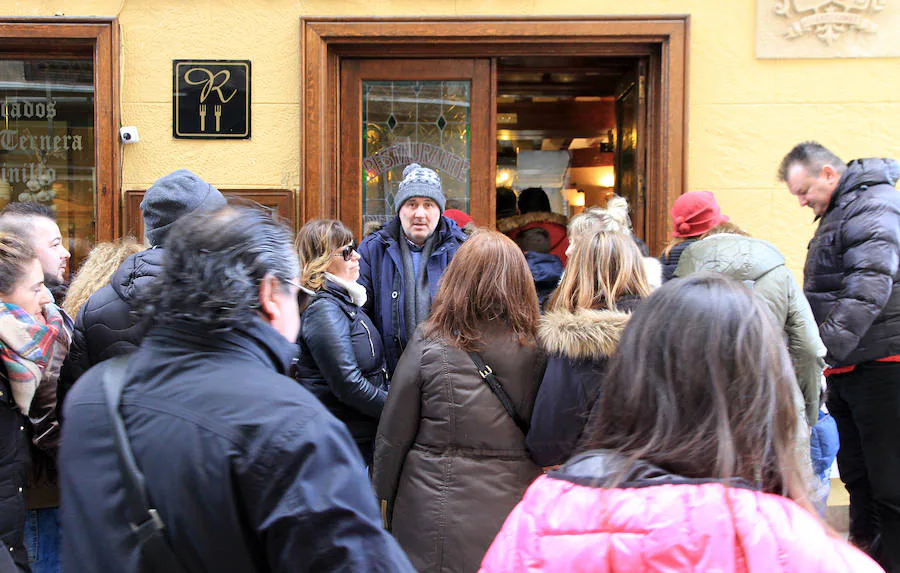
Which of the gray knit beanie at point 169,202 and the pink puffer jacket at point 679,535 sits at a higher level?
the gray knit beanie at point 169,202

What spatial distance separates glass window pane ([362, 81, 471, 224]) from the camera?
538 cm

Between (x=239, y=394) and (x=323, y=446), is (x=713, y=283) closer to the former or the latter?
(x=323, y=446)

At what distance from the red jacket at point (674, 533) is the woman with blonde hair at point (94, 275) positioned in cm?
269

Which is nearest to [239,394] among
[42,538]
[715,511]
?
[715,511]

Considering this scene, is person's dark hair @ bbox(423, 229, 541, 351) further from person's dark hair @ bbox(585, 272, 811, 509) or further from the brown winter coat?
person's dark hair @ bbox(585, 272, 811, 509)

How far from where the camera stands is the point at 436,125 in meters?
5.39

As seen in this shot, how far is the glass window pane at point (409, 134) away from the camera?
5.38 m

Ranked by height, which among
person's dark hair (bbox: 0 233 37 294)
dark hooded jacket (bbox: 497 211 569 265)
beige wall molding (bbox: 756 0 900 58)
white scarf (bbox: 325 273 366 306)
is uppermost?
beige wall molding (bbox: 756 0 900 58)

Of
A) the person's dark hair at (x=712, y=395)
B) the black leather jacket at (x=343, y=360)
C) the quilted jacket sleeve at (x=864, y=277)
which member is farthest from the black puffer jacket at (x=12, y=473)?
the quilted jacket sleeve at (x=864, y=277)

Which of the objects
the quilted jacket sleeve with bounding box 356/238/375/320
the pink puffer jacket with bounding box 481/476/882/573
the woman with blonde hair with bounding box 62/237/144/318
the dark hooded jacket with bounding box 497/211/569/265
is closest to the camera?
the pink puffer jacket with bounding box 481/476/882/573

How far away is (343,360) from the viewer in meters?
3.45

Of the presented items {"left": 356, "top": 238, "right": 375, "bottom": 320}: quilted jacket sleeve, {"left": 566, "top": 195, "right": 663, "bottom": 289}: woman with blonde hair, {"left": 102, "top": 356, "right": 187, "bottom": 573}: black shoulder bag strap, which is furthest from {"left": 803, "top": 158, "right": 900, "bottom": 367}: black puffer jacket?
{"left": 102, "top": 356, "right": 187, "bottom": 573}: black shoulder bag strap

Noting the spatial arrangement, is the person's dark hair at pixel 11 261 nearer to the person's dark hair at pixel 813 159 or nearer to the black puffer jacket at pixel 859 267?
the black puffer jacket at pixel 859 267

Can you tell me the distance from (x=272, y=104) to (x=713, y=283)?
4.23 metres
